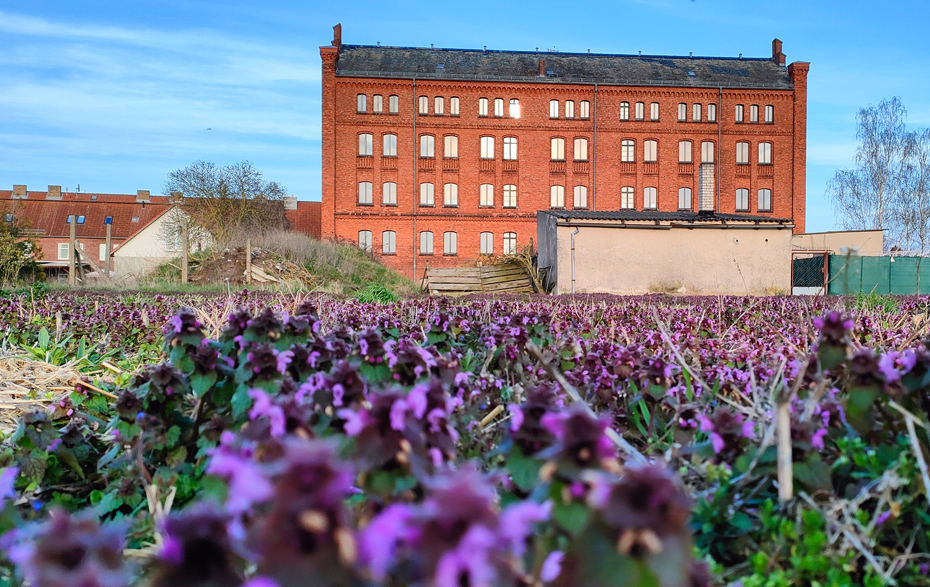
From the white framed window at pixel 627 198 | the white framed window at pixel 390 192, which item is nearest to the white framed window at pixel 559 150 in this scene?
the white framed window at pixel 627 198

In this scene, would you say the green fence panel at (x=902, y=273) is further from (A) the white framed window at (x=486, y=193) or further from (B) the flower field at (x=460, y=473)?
(B) the flower field at (x=460, y=473)

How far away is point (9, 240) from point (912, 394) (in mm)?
31958

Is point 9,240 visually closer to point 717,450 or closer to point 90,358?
point 90,358

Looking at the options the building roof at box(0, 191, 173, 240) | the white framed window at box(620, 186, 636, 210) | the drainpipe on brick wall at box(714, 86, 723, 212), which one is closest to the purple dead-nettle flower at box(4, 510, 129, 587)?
the white framed window at box(620, 186, 636, 210)

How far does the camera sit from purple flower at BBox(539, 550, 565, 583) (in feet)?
2.82

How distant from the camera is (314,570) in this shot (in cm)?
66

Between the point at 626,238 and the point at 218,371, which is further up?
the point at 626,238

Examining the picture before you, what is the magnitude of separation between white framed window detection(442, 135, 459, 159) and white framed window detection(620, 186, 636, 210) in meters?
10.7

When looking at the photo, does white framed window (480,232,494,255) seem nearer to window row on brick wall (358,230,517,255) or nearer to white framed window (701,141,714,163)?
window row on brick wall (358,230,517,255)

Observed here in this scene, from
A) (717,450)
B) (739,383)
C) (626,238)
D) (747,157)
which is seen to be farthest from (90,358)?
(747,157)

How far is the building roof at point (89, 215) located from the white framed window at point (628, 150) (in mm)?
39944

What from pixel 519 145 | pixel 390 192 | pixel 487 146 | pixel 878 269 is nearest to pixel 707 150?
pixel 519 145

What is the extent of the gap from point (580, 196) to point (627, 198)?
3.10 m

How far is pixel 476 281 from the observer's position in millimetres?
23109
